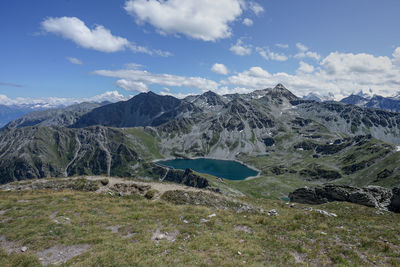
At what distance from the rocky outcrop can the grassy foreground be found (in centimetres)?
2902

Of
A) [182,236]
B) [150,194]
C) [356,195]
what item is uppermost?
[182,236]

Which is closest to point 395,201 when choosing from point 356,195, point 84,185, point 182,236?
point 356,195

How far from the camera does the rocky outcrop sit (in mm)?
44219

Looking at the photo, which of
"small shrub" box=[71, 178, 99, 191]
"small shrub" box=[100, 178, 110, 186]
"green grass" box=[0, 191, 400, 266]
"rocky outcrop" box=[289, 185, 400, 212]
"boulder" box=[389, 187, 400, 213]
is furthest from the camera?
"rocky outcrop" box=[289, 185, 400, 212]

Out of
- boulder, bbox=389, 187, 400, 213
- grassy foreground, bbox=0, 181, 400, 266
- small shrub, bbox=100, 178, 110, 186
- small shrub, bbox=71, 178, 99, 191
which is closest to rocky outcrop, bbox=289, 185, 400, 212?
boulder, bbox=389, 187, 400, 213

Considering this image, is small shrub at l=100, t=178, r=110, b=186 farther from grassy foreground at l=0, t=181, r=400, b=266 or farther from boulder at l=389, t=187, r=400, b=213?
boulder at l=389, t=187, r=400, b=213

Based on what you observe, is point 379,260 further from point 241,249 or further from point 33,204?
point 33,204

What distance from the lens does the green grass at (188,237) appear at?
14.9m

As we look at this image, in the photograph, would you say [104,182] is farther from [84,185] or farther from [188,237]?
[188,237]

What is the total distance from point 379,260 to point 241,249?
10.0 meters

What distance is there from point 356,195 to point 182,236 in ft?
160

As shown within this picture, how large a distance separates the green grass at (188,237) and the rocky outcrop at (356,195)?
29.1 metres

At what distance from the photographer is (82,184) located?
3744 cm

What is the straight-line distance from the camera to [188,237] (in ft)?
61.7
